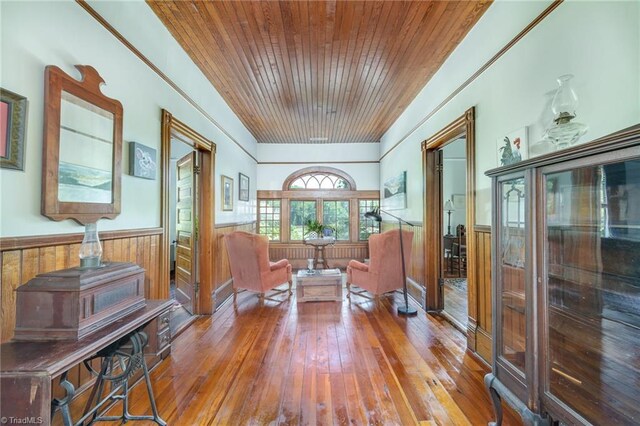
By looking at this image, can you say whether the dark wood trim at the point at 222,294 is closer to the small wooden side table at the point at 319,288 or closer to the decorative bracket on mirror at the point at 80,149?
the small wooden side table at the point at 319,288

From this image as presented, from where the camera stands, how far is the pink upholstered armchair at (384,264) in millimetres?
A: 3801

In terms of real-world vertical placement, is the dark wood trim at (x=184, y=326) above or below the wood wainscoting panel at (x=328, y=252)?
below

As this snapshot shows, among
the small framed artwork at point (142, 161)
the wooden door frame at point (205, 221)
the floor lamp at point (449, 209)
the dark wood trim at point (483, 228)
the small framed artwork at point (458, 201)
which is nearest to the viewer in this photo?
the small framed artwork at point (142, 161)

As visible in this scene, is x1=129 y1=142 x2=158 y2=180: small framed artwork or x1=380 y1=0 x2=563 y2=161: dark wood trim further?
x1=129 y1=142 x2=158 y2=180: small framed artwork

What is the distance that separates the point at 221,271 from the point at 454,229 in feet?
18.6

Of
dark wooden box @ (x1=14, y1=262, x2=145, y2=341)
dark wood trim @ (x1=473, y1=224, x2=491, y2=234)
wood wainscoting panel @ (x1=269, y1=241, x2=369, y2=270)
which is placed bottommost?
wood wainscoting panel @ (x1=269, y1=241, x2=369, y2=270)

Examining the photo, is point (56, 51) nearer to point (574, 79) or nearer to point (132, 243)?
point (132, 243)

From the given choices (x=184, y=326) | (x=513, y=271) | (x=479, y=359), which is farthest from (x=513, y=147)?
(x=184, y=326)

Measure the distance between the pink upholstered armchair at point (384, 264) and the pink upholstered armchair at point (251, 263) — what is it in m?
1.34

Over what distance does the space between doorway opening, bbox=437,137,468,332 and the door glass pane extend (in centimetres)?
225

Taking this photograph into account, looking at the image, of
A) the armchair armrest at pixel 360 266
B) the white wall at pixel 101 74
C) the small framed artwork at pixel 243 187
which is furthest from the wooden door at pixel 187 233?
the armchair armrest at pixel 360 266

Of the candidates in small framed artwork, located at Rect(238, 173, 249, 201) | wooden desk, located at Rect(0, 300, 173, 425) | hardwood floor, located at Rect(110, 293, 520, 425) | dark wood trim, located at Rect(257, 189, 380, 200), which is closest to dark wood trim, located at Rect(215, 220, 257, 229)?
small framed artwork, located at Rect(238, 173, 249, 201)

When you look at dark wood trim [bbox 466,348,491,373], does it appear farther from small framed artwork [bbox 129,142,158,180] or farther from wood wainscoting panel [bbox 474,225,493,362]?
small framed artwork [bbox 129,142,158,180]

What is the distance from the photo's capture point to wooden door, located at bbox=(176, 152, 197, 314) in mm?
3578
